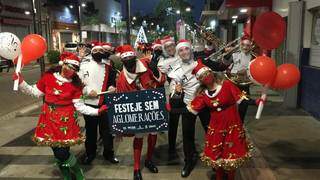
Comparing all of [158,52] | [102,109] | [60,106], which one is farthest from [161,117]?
[158,52]

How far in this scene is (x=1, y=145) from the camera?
7492 mm

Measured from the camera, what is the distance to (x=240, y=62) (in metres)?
6.72

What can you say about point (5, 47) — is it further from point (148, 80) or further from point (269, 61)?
point (269, 61)

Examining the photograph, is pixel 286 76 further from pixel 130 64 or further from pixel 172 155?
pixel 172 155

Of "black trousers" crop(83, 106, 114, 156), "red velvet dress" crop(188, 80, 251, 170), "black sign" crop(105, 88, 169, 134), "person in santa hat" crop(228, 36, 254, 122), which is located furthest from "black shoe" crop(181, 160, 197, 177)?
"person in santa hat" crop(228, 36, 254, 122)

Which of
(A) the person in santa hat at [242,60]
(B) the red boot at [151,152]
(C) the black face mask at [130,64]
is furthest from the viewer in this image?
(A) the person in santa hat at [242,60]

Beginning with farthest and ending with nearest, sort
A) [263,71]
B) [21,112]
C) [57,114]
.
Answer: [21,112] < [57,114] < [263,71]

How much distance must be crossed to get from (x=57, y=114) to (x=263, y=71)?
2.49 m

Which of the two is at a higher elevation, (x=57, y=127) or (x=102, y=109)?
(x=102, y=109)

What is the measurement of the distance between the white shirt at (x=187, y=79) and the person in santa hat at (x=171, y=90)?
0.49 ft

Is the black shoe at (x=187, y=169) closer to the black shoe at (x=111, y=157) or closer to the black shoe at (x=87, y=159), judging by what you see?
the black shoe at (x=111, y=157)

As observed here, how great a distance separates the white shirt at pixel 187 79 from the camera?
5.52 metres

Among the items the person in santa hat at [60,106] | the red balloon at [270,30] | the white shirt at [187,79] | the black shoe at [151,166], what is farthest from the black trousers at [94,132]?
the red balloon at [270,30]

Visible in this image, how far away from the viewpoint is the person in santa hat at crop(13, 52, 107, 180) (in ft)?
16.0
